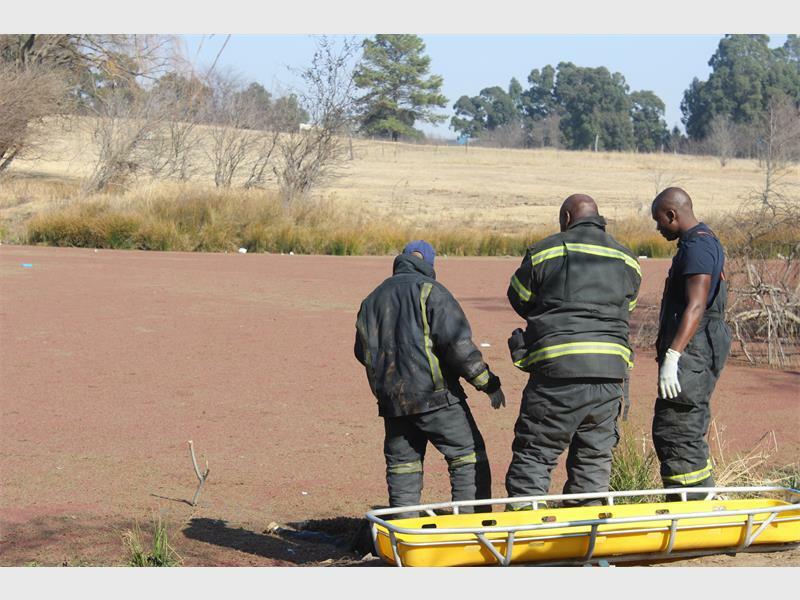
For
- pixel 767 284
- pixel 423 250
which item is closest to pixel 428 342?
pixel 423 250

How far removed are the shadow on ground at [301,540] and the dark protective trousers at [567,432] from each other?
100 cm

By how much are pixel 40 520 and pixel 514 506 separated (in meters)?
2.88

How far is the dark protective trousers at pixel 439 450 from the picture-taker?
19.0 feet

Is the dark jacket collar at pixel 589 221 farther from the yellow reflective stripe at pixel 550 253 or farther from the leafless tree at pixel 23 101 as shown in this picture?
the leafless tree at pixel 23 101

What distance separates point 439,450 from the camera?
5832mm

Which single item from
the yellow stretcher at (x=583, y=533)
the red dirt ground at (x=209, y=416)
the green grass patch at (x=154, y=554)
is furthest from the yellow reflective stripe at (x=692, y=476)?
the green grass patch at (x=154, y=554)

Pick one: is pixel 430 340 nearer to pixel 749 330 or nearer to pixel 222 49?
pixel 749 330

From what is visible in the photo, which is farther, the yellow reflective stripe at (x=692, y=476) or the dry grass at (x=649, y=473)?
the dry grass at (x=649, y=473)

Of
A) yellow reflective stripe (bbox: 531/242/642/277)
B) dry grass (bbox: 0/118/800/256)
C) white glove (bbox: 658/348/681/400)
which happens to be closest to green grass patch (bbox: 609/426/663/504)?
white glove (bbox: 658/348/681/400)

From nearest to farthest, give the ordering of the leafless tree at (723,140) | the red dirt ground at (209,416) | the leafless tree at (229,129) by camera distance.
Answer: the red dirt ground at (209,416), the leafless tree at (229,129), the leafless tree at (723,140)

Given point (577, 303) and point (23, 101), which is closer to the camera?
point (577, 303)

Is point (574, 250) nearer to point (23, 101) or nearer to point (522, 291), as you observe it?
point (522, 291)

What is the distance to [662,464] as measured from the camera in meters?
6.07

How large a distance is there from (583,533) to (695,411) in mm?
1199
